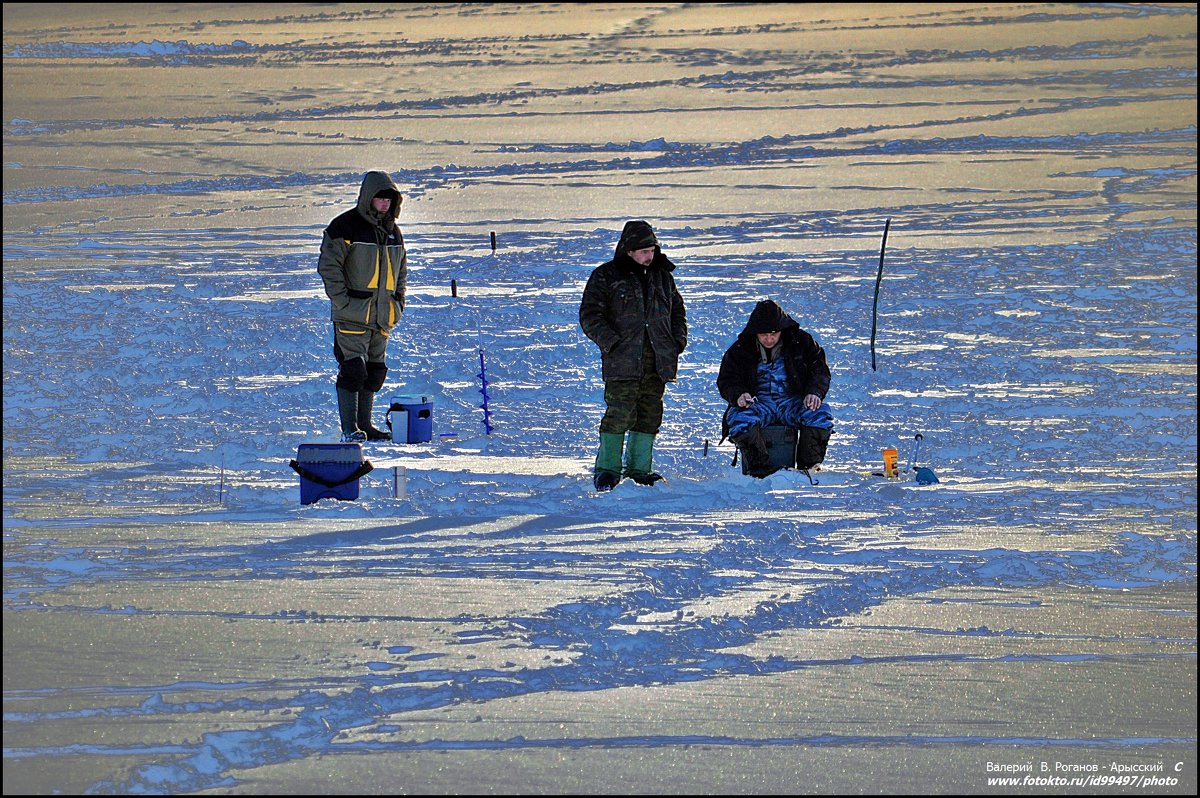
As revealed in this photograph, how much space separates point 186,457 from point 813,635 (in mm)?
4223

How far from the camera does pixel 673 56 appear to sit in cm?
2694

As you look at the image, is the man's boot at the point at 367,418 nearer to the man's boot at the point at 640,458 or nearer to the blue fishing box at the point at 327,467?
the blue fishing box at the point at 327,467

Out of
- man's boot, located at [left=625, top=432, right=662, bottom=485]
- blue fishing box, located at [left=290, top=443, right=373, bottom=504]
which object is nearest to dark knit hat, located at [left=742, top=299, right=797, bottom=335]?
man's boot, located at [left=625, top=432, right=662, bottom=485]

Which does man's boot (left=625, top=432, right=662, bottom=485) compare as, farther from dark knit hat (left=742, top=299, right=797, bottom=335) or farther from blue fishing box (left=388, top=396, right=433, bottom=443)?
blue fishing box (left=388, top=396, right=433, bottom=443)

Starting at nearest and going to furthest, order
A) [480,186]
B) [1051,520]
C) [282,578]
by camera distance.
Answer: [282,578] → [1051,520] → [480,186]

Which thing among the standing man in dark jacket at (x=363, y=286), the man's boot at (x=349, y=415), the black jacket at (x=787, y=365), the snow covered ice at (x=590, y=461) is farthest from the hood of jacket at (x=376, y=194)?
the black jacket at (x=787, y=365)

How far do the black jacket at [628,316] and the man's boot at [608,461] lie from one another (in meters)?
0.30

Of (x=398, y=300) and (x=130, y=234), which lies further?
(x=130, y=234)

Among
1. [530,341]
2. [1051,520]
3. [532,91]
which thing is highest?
[532,91]

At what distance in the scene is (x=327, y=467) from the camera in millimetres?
7570

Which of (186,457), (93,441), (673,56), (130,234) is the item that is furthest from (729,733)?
(673,56)

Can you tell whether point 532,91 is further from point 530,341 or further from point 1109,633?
point 1109,633

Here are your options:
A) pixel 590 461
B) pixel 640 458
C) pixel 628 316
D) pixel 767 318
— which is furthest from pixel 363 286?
pixel 767 318

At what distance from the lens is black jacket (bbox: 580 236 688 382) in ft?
25.7
